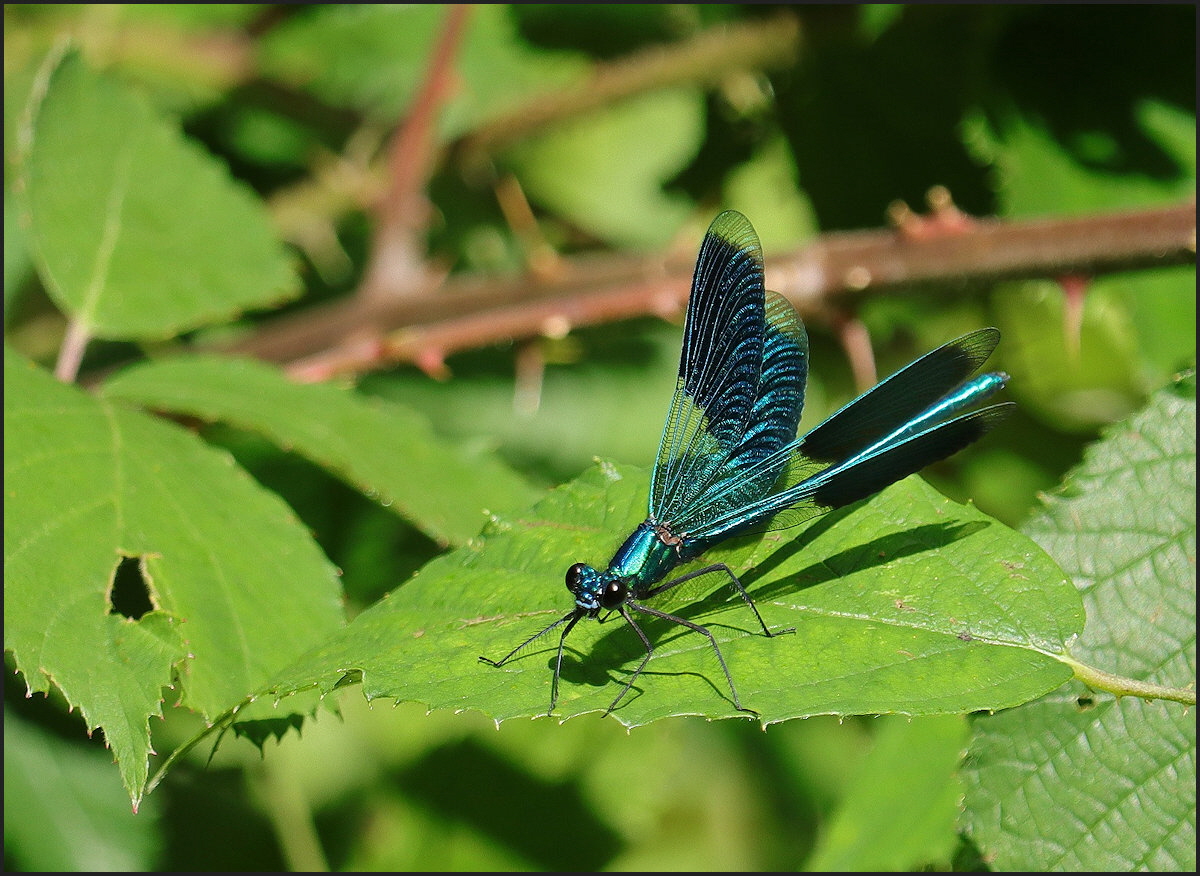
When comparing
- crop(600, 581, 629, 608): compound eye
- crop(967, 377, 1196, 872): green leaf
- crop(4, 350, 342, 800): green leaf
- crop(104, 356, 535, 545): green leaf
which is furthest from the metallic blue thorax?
crop(967, 377, 1196, 872): green leaf

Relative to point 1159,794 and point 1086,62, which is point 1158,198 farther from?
point 1159,794

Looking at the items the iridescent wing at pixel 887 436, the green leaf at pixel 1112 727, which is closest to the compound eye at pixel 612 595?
the iridescent wing at pixel 887 436

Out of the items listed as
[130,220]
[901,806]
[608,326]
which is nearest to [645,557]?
[901,806]

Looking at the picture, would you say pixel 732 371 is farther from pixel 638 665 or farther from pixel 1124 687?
pixel 1124 687

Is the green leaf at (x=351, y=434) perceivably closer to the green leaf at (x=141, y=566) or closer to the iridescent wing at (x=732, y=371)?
the green leaf at (x=141, y=566)

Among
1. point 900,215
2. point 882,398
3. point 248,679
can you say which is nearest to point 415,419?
point 248,679
